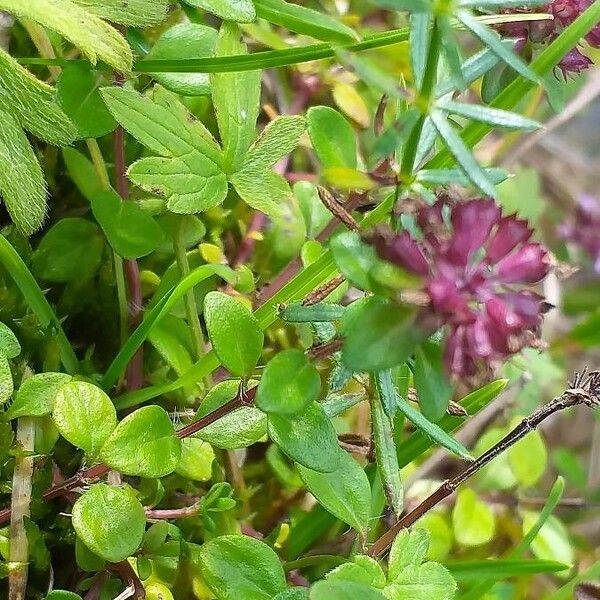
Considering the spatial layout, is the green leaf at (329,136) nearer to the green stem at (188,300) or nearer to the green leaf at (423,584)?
the green stem at (188,300)

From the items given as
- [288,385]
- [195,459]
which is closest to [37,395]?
[195,459]

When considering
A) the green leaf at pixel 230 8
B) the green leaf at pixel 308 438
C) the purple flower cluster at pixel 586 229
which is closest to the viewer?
the green leaf at pixel 308 438

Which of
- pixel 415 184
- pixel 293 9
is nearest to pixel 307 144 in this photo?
pixel 293 9

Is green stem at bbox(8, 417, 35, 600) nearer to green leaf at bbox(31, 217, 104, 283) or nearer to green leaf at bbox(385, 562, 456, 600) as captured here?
green leaf at bbox(31, 217, 104, 283)

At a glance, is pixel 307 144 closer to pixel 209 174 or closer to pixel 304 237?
pixel 304 237

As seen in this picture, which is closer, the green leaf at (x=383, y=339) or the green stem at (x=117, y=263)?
the green leaf at (x=383, y=339)

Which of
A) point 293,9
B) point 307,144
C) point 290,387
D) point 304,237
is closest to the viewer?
point 290,387

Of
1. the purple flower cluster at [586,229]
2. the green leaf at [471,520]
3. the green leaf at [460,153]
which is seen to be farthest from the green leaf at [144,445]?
the purple flower cluster at [586,229]
